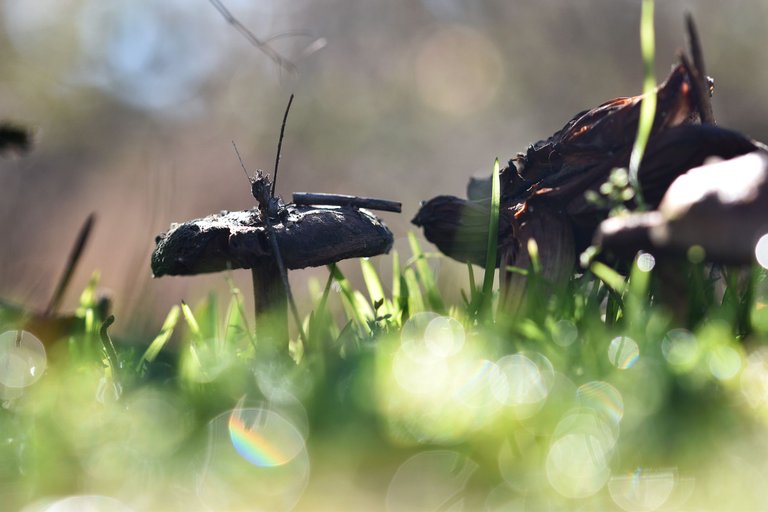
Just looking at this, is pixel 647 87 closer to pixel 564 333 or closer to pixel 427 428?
pixel 564 333

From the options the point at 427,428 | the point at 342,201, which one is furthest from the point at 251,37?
the point at 427,428

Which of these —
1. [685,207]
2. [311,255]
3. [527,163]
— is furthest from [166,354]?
[685,207]

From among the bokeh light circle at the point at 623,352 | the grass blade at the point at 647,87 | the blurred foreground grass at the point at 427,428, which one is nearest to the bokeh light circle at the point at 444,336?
the blurred foreground grass at the point at 427,428

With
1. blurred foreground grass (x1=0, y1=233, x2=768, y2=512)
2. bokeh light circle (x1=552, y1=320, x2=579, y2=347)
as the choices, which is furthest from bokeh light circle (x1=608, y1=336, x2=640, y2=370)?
bokeh light circle (x1=552, y1=320, x2=579, y2=347)

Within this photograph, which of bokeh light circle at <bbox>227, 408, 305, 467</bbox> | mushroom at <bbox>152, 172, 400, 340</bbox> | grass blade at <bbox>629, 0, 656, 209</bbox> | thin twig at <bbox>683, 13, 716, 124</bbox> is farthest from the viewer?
mushroom at <bbox>152, 172, 400, 340</bbox>

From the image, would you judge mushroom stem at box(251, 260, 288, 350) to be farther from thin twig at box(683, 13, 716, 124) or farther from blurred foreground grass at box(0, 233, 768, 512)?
thin twig at box(683, 13, 716, 124)

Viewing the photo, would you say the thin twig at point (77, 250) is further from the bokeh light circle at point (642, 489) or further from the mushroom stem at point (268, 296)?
the bokeh light circle at point (642, 489)
